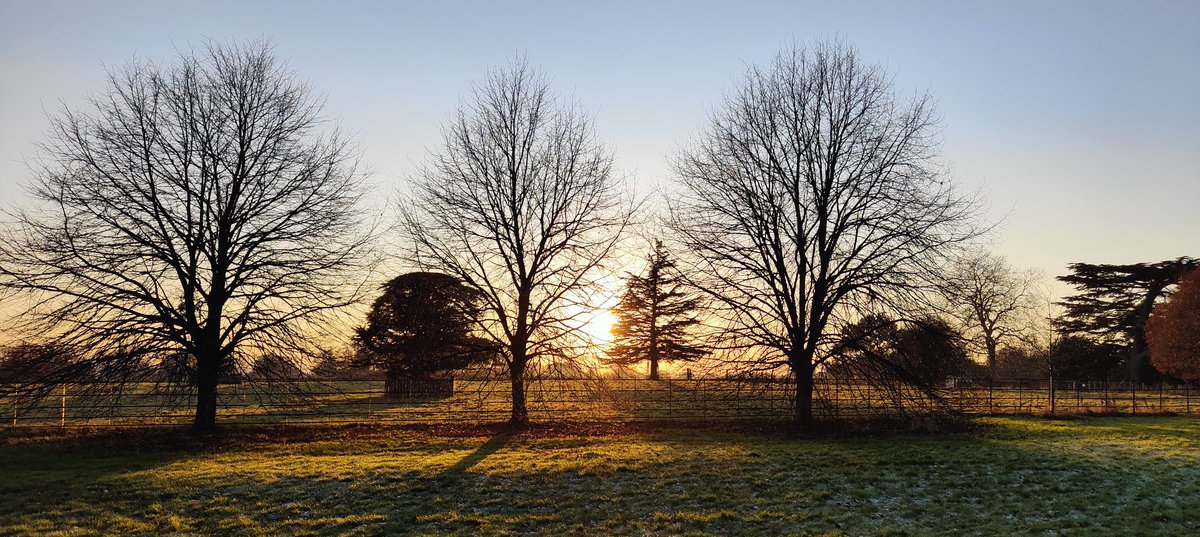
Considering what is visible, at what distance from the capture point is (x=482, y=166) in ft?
72.6

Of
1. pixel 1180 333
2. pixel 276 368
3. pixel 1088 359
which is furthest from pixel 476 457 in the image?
pixel 1088 359

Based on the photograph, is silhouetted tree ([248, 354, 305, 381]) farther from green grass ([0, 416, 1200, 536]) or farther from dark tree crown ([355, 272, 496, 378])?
dark tree crown ([355, 272, 496, 378])

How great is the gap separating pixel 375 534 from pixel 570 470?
463cm

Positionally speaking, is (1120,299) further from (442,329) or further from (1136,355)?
(442,329)

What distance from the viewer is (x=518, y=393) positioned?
21156 millimetres

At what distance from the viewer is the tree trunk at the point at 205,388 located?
1920 cm

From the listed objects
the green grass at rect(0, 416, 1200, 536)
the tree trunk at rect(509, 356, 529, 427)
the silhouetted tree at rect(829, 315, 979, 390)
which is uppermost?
the silhouetted tree at rect(829, 315, 979, 390)

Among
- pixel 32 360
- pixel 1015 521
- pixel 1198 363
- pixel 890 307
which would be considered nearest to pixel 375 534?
pixel 1015 521

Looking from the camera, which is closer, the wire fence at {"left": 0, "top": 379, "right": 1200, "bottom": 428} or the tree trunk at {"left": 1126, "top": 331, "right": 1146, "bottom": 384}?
the wire fence at {"left": 0, "top": 379, "right": 1200, "bottom": 428}

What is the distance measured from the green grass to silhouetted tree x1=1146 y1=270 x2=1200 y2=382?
25562 millimetres

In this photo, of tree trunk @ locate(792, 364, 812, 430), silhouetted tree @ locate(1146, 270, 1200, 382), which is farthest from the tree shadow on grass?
silhouetted tree @ locate(1146, 270, 1200, 382)

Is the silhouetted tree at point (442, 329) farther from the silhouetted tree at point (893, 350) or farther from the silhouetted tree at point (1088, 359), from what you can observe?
the silhouetted tree at point (1088, 359)

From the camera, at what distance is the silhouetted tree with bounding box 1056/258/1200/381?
52000mm

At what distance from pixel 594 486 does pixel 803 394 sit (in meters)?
10.6
